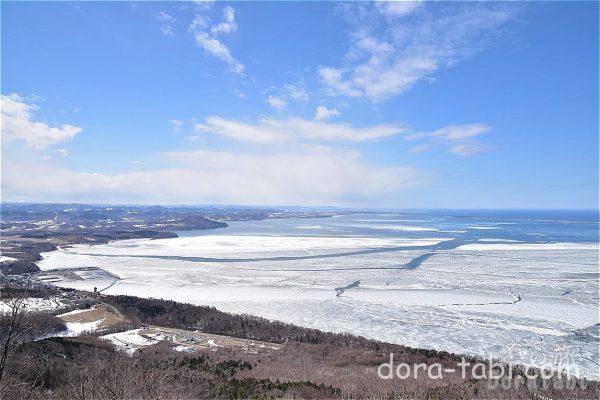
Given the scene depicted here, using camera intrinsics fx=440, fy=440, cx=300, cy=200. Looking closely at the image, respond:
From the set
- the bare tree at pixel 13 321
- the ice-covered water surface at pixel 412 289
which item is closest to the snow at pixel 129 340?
the ice-covered water surface at pixel 412 289

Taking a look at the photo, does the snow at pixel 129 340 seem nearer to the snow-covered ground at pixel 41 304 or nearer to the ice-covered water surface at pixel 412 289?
the ice-covered water surface at pixel 412 289

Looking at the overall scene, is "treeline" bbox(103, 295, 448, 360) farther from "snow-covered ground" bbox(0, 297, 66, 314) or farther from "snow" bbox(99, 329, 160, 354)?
"snow-covered ground" bbox(0, 297, 66, 314)

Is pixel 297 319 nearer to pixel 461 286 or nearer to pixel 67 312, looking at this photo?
pixel 461 286

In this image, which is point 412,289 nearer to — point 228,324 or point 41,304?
point 228,324

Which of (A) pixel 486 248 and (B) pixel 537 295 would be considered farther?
(A) pixel 486 248

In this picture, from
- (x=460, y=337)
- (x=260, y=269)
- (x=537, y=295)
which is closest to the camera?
(x=460, y=337)

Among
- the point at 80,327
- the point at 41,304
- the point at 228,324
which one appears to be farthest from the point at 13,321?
the point at 41,304

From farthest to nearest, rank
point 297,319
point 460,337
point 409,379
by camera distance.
A: point 297,319 → point 460,337 → point 409,379

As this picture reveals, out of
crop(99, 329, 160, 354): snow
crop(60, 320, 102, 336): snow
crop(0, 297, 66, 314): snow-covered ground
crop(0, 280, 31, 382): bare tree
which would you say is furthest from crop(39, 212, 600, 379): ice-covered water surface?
crop(0, 280, 31, 382): bare tree

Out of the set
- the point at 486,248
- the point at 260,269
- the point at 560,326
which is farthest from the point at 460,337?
the point at 486,248
